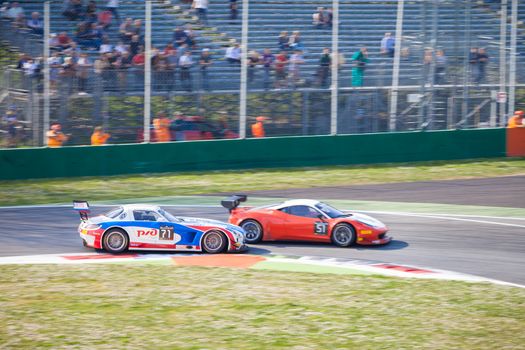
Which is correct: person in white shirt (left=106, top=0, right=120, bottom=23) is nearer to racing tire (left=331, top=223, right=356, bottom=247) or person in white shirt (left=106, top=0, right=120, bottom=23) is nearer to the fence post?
the fence post

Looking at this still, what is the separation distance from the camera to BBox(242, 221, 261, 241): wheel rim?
1606 centimetres

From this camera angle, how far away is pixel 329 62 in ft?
84.3

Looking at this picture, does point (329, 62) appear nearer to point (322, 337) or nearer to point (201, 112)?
point (201, 112)

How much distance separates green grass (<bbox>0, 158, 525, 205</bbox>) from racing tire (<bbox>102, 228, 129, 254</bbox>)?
218 inches

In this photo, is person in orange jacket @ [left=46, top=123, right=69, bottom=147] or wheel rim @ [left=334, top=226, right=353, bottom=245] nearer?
wheel rim @ [left=334, top=226, right=353, bottom=245]

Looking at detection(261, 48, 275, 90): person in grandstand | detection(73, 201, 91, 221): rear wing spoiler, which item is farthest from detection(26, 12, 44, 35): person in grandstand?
detection(73, 201, 91, 221): rear wing spoiler

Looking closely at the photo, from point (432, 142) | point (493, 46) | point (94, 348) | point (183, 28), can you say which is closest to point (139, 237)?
point (94, 348)

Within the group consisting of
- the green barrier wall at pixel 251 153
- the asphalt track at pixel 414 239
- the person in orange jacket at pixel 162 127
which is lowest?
the asphalt track at pixel 414 239

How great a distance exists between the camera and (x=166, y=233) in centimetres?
1512

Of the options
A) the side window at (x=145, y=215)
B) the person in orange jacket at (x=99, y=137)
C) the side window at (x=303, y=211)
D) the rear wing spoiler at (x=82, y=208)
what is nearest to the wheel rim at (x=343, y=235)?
the side window at (x=303, y=211)

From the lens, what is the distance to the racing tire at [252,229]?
16062mm

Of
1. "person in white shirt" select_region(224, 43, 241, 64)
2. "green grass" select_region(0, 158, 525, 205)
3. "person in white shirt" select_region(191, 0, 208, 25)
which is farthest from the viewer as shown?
"person in white shirt" select_region(191, 0, 208, 25)

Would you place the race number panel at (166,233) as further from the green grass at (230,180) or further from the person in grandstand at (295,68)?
the person in grandstand at (295,68)

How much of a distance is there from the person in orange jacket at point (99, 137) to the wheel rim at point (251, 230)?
8438 mm
